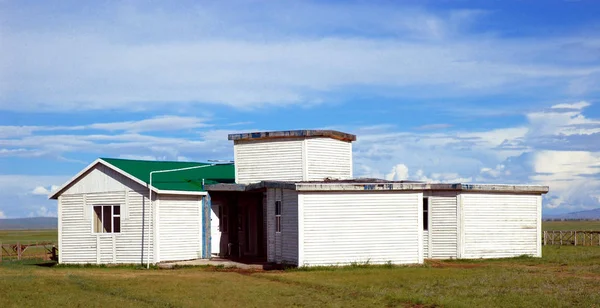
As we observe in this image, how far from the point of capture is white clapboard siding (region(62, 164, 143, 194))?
3419cm

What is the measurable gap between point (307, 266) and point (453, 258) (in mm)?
7770

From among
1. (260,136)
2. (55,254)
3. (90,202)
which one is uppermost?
(260,136)

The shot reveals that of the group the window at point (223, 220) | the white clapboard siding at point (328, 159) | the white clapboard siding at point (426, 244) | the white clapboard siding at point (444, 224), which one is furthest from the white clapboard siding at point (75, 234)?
the white clapboard siding at point (444, 224)

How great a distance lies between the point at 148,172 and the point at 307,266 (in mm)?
9708

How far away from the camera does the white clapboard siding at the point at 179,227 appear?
33.7 metres

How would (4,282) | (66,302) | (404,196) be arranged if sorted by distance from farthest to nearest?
(404,196) < (4,282) < (66,302)

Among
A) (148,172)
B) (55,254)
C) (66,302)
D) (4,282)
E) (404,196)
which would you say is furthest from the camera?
(55,254)

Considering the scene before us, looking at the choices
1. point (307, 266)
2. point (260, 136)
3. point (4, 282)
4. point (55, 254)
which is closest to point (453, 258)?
point (307, 266)

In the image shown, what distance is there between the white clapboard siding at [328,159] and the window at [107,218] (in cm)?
859

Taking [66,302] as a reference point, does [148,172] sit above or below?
above

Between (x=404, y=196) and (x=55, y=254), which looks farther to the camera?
(x=55, y=254)

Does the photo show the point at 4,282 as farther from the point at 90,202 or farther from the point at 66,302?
the point at 90,202

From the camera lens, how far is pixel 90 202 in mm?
34969

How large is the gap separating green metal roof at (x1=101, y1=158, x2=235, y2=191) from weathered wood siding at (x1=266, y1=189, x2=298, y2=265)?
4.31 m
